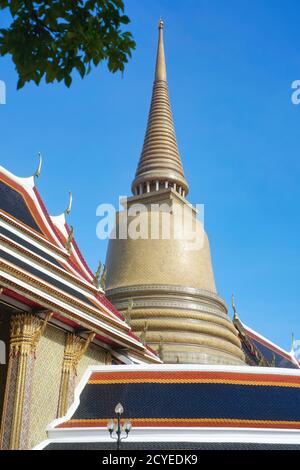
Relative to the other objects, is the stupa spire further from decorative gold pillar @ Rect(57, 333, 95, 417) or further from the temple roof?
decorative gold pillar @ Rect(57, 333, 95, 417)

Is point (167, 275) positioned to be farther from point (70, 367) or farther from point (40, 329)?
point (40, 329)

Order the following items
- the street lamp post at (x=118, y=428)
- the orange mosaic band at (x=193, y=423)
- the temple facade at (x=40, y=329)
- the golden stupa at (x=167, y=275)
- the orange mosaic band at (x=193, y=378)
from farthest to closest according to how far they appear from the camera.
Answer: the golden stupa at (x=167, y=275) < the orange mosaic band at (x=193, y=378) < the orange mosaic band at (x=193, y=423) < the temple facade at (x=40, y=329) < the street lamp post at (x=118, y=428)

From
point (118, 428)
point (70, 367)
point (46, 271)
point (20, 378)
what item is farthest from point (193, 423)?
point (46, 271)

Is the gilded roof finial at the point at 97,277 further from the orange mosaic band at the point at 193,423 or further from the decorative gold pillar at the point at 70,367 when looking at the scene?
the orange mosaic band at the point at 193,423

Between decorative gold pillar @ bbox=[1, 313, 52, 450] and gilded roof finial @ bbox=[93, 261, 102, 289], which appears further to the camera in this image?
gilded roof finial @ bbox=[93, 261, 102, 289]

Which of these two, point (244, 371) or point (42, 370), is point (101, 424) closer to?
point (42, 370)

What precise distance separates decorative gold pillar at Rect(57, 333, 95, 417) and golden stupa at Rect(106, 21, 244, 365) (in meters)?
7.45

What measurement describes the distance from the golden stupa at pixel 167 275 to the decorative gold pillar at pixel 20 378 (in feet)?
30.1

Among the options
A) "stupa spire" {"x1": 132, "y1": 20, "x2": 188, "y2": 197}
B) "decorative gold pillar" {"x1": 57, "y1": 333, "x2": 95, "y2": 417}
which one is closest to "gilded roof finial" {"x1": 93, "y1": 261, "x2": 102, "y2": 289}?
"decorative gold pillar" {"x1": 57, "y1": 333, "x2": 95, "y2": 417}

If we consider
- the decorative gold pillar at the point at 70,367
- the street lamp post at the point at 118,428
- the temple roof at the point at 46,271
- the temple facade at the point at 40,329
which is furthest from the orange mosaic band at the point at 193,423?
the temple roof at the point at 46,271

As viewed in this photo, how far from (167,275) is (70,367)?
12849mm

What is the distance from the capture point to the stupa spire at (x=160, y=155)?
1232 inches

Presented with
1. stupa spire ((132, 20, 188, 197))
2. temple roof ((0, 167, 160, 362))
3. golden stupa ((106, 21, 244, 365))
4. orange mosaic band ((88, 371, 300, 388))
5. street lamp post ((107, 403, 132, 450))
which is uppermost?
stupa spire ((132, 20, 188, 197))

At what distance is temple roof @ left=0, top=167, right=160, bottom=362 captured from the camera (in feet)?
42.4
